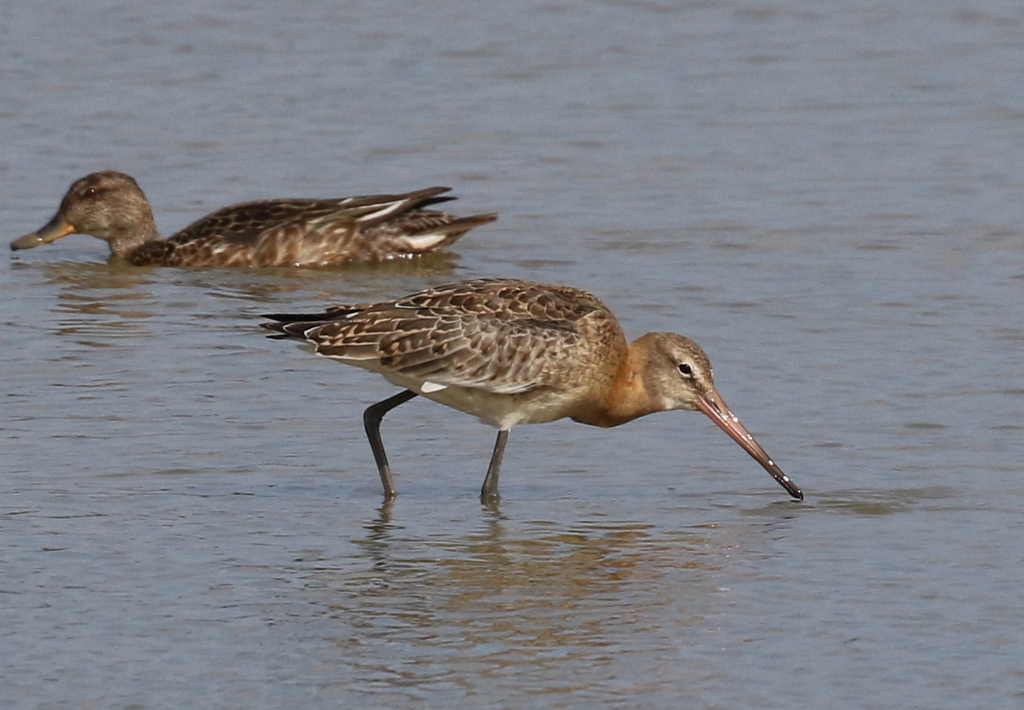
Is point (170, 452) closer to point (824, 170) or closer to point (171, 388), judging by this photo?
point (171, 388)

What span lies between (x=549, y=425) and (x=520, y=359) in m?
1.34

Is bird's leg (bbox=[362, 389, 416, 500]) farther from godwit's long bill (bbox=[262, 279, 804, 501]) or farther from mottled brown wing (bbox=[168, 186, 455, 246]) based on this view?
mottled brown wing (bbox=[168, 186, 455, 246])

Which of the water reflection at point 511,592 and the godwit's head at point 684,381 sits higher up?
the godwit's head at point 684,381

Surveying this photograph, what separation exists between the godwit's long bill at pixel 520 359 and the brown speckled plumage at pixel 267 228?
15.8 feet

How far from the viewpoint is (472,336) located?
952 centimetres

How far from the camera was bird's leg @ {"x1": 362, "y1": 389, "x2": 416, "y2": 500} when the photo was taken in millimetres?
9266

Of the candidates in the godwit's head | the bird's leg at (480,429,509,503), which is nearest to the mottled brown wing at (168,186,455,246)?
the godwit's head

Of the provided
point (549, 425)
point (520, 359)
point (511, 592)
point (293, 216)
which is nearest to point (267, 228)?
point (293, 216)

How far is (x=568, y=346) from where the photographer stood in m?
9.44

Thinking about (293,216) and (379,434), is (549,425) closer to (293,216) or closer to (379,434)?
(379,434)

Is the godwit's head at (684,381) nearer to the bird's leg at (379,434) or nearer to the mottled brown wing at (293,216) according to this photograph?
the bird's leg at (379,434)

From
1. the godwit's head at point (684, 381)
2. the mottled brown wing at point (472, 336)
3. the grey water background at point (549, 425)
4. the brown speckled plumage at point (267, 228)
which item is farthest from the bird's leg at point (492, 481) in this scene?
the brown speckled plumage at point (267, 228)

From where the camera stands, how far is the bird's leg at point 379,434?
9.27 meters

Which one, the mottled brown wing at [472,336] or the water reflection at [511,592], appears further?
the mottled brown wing at [472,336]
